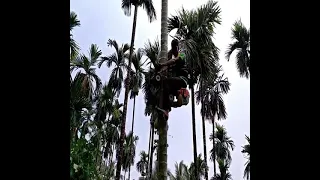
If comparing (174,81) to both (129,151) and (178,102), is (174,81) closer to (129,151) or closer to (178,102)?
(178,102)

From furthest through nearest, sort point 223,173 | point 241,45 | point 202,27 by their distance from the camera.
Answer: point 223,173 < point 241,45 < point 202,27

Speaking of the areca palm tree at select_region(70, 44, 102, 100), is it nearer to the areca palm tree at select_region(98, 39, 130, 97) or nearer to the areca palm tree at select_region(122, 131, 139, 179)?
the areca palm tree at select_region(98, 39, 130, 97)

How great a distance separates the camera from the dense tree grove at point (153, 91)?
7.79 metres

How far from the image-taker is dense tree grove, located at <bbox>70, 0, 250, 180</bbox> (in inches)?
307

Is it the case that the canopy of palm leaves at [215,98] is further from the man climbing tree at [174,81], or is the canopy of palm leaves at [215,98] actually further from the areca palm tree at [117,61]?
the man climbing tree at [174,81]

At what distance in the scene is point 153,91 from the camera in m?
8.95

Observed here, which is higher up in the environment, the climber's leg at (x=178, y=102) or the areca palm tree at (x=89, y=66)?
the areca palm tree at (x=89, y=66)

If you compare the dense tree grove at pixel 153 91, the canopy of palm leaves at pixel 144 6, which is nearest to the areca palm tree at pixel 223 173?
the dense tree grove at pixel 153 91

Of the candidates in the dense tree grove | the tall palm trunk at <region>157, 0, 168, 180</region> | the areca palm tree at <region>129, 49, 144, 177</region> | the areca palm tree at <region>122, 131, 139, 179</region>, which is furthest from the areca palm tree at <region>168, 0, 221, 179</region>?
the areca palm tree at <region>122, 131, 139, 179</region>

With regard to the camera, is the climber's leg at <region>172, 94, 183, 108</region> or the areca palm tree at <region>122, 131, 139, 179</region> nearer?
the climber's leg at <region>172, 94, 183, 108</region>

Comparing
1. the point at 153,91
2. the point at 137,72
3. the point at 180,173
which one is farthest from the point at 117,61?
the point at 153,91
